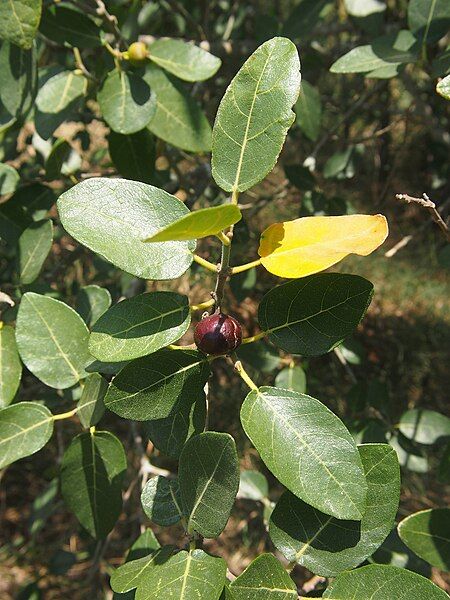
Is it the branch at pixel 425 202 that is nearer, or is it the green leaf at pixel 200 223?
the green leaf at pixel 200 223

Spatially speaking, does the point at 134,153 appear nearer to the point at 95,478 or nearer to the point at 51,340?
the point at 51,340

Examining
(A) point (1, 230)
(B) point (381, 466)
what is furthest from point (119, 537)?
(B) point (381, 466)

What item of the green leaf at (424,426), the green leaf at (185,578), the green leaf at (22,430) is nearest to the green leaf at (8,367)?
the green leaf at (22,430)

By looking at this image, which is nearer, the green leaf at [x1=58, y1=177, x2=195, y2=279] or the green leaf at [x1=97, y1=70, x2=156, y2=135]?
the green leaf at [x1=58, y1=177, x2=195, y2=279]

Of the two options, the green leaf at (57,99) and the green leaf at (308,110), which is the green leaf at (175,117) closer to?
the green leaf at (57,99)

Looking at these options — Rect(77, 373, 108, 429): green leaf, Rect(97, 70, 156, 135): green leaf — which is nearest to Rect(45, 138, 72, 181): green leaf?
Rect(97, 70, 156, 135): green leaf

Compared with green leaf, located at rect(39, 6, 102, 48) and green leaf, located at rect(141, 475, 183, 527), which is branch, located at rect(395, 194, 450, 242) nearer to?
green leaf, located at rect(141, 475, 183, 527)

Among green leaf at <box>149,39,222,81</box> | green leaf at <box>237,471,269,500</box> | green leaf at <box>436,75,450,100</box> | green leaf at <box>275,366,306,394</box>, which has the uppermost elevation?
green leaf at <box>436,75,450,100</box>
